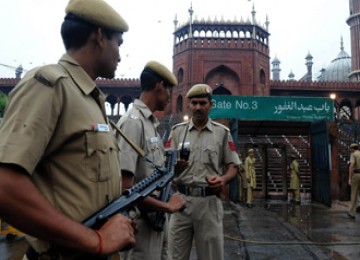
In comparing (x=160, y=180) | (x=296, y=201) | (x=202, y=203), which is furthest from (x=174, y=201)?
(x=296, y=201)

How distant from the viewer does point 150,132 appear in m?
2.32

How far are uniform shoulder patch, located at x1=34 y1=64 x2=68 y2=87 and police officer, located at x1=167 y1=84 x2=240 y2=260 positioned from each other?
1.58 m

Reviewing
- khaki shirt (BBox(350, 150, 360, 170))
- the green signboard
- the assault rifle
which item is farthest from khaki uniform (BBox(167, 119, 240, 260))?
the green signboard

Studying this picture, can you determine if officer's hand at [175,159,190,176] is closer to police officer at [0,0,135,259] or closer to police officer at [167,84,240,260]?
police officer at [167,84,240,260]

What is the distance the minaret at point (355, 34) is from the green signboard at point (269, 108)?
32.6 metres

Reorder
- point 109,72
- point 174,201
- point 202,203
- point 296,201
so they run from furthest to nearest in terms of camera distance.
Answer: point 296,201, point 202,203, point 174,201, point 109,72

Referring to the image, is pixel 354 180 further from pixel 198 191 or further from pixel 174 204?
pixel 174 204

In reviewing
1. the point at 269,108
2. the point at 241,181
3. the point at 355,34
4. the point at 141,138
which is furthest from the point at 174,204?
the point at 355,34

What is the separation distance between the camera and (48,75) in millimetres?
1110

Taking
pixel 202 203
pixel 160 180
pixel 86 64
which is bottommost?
pixel 202 203

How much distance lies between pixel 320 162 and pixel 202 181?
8.72 meters

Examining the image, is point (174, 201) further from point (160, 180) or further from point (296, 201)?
point (296, 201)

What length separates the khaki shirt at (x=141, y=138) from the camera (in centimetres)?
213

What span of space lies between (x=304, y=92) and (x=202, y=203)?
29.4 meters
